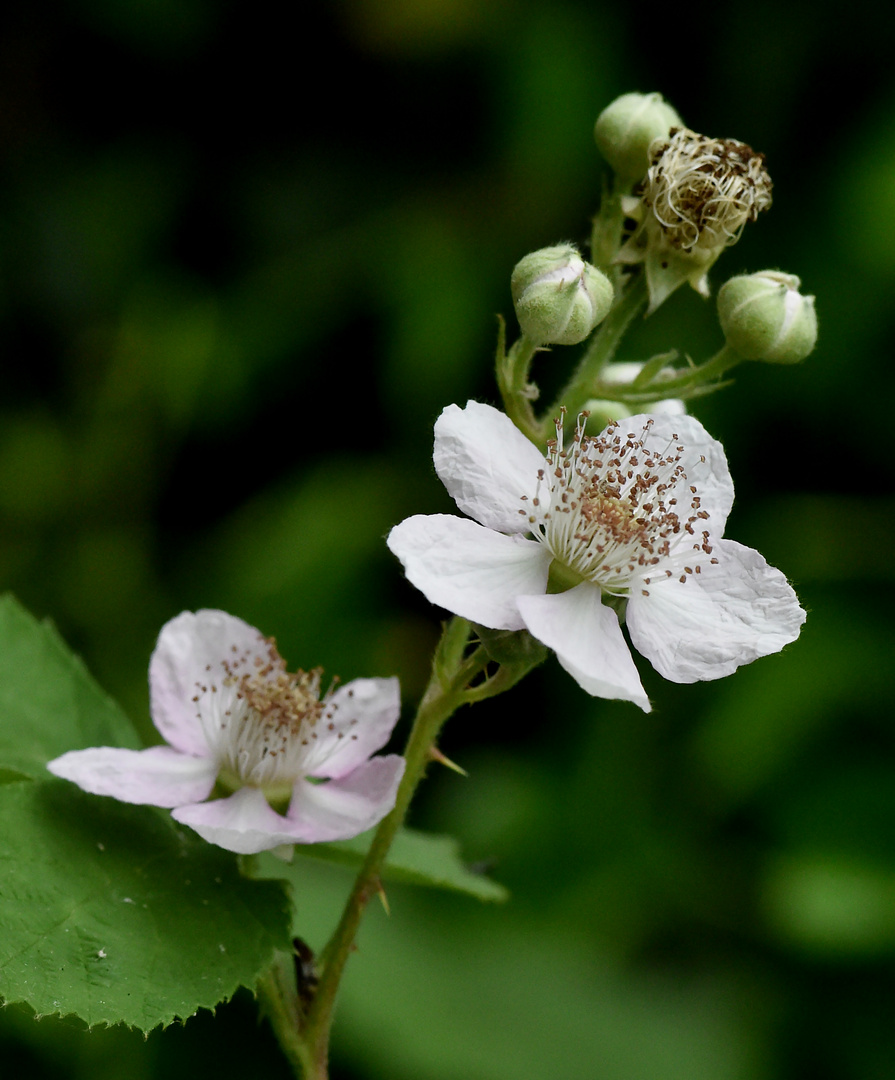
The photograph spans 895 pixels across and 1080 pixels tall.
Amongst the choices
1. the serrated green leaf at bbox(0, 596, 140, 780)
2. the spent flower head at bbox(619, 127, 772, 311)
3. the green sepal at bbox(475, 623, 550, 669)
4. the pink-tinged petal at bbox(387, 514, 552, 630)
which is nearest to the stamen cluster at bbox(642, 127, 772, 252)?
the spent flower head at bbox(619, 127, 772, 311)

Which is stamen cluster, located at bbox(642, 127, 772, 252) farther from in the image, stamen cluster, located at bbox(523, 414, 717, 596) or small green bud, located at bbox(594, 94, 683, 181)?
stamen cluster, located at bbox(523, 414, 717, 596)

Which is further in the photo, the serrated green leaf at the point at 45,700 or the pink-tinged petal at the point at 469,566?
the serrated green leaf at the point at 45,700

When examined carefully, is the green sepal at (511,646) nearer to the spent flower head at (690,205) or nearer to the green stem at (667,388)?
the green stem at (667,388)

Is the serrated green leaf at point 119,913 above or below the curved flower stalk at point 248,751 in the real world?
below

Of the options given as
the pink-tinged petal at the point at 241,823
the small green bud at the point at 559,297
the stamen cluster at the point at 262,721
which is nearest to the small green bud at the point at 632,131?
the small green bud at the point at 559,297

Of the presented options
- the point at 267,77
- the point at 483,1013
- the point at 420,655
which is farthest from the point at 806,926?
the point at 267,77

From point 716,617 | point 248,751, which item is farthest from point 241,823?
point 716,617

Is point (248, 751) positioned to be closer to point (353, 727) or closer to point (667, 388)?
Answer: point (353, 727)
